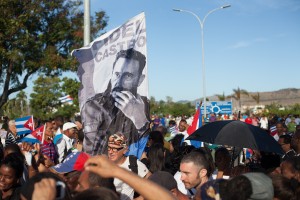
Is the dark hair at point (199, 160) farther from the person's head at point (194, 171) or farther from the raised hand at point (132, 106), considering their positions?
the raised hand at point (132, 106)

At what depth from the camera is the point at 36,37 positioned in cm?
1786

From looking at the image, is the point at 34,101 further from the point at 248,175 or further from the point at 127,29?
the point at 248,175

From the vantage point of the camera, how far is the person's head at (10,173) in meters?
3.83

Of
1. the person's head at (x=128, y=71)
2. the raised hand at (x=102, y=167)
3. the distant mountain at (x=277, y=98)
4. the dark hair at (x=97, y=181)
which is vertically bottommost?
the dark hair at (x=97, y=181)

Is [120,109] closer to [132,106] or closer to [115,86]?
[132,106]

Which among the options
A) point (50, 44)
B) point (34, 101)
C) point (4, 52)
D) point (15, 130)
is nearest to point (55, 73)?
point (50, 44)

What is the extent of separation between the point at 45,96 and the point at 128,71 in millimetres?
46400

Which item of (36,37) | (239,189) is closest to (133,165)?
(239,189)

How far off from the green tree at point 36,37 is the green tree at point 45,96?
96.1ft

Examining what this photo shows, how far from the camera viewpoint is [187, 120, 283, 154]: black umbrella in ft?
19.0

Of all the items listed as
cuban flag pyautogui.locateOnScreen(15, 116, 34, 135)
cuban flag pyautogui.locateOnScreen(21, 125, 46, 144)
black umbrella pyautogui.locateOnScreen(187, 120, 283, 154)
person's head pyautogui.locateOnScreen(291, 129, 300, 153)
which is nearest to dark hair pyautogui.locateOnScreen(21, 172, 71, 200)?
black umbrella pyautogui.locateOnScreen(187, 120, 283, 154)

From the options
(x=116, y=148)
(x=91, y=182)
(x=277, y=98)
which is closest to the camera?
(x=91, y=182)

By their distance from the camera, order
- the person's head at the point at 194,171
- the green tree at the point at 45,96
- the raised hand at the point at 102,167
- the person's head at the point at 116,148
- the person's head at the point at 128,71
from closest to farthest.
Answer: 1. the raised hand at the point at 102,167
2. the person's head at the point at 194,171
3. the person's head at the point at 116,148
4. the person's head at the point at 128,71
5. the green tree at the point at 45,96

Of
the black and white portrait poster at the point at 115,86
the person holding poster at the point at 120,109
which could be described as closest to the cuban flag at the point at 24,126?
the black and white portrait poster at the point at 115,86
